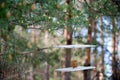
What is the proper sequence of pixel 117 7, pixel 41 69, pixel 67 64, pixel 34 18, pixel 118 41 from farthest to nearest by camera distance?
pixel 41 69 → pixel 118 41 → pixel 67 64 → pixel 117 7 → pixel 34 18

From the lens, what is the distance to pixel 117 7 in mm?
9539

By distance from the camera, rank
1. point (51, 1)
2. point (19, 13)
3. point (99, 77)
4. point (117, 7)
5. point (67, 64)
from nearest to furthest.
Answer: point (19, 13) < point (51, 1) < point (117, 7) < point (67, 64) < point (99, 77)

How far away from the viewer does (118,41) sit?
15.4m

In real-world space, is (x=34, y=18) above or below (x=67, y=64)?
above

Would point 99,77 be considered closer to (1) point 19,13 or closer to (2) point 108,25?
(2) point 108,25

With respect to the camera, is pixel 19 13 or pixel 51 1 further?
pixel 51 1

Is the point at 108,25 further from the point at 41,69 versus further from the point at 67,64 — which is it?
the point at 41,69

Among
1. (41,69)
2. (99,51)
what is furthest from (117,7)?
(41,69)

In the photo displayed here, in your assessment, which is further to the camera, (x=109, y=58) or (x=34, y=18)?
(x=109, y=58)

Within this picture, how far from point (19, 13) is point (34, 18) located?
2.57m

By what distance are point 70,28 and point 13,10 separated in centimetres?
383

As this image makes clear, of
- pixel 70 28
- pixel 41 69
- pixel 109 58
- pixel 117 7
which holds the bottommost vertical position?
pixel 41 69

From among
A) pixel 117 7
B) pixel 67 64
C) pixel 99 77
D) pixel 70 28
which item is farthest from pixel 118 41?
pixel 70 28

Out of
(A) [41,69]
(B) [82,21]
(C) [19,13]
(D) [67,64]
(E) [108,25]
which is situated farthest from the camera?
(A) [41,69]
